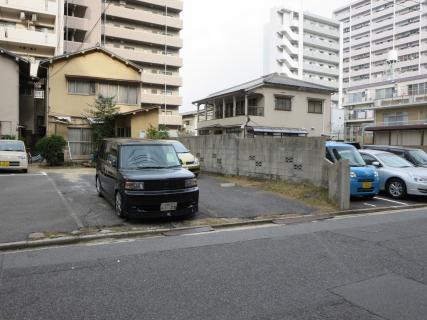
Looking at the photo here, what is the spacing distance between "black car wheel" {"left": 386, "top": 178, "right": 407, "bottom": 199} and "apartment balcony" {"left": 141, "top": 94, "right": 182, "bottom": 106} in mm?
36857

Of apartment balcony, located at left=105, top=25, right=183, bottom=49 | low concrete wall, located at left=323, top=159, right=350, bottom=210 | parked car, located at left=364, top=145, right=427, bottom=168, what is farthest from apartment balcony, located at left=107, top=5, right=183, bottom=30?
low concrete wall, located at left=323, top=159, right=350, bottom=210

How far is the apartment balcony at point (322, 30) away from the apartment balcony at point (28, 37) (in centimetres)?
4885

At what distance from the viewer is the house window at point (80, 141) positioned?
76.6ft

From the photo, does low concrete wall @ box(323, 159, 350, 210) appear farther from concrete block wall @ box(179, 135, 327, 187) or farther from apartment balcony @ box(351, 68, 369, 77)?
apartment balcony @ box(351, 68, 369, 77)

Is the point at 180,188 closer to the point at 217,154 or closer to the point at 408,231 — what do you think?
the point at 408,231

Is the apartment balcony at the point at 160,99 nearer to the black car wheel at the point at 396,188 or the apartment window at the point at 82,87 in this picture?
the apartment window at the point at 82,87

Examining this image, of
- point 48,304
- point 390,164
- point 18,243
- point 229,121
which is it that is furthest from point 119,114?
point 48,304

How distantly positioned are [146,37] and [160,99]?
26.7 ft

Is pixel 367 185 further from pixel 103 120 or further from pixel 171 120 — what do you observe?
pixel 171 120

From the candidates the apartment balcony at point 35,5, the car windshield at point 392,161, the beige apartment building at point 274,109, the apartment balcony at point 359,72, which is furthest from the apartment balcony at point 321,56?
the car windshield at point 392,161

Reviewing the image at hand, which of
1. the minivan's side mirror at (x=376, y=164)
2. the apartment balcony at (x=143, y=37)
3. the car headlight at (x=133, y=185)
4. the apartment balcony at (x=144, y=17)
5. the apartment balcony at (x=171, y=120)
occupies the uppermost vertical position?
the apartment balcony at (x=144, y=17)

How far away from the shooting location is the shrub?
20.7 meters

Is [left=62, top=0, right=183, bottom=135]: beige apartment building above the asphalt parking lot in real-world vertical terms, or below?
above

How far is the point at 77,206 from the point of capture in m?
9.21
